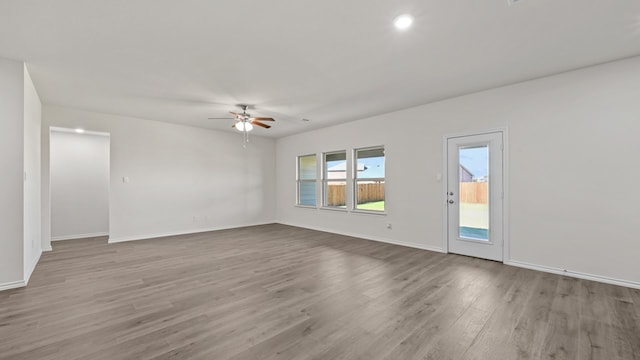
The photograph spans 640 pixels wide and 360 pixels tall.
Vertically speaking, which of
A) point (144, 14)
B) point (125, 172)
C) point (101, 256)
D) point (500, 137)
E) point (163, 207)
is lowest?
point (101, 256)

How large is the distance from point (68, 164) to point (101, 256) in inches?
122

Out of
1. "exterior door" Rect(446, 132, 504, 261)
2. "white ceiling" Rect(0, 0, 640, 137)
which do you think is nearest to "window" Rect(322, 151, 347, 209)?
"white ceiling" Rect(0, 0, 640, 137)

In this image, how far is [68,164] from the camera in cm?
616

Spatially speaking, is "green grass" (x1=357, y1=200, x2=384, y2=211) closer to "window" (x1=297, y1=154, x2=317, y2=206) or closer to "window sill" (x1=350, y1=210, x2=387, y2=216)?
"window sill" (x1=350, y1=210, x2=387, y2=216)

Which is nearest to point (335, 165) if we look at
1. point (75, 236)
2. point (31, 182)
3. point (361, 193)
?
point (361, 193)

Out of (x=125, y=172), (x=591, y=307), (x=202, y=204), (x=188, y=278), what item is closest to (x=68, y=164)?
(x=125, y=172)

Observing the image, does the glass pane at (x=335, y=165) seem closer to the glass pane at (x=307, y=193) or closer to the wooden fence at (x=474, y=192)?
the glass pane at (x=307, y=193)

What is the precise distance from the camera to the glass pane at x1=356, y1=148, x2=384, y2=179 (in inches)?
234

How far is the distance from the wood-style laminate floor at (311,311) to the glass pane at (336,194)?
2539 millimetres

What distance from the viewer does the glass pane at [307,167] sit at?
7717 millimetres

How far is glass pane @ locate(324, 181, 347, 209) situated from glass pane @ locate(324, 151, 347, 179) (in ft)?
0.61

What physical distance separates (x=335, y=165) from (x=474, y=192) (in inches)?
135

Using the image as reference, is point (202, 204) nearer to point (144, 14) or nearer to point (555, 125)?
point (144, 14)

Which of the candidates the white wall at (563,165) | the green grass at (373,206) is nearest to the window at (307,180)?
the green grass at (373,206)
